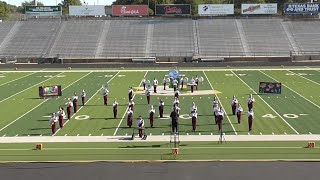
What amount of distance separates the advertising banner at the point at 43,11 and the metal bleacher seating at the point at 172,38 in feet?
→ 38.1

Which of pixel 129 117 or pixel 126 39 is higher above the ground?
pixel 126 39

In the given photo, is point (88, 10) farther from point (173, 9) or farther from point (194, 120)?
point (194, 120)

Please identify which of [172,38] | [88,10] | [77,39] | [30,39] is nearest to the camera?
[172,38]

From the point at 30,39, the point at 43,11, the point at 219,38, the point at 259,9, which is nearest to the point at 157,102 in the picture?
the point at 219,38

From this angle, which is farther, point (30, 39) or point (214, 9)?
point (214, 9)

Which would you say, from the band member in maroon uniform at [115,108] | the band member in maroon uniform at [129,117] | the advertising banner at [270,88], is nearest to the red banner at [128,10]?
the advertising banner at [270,88]

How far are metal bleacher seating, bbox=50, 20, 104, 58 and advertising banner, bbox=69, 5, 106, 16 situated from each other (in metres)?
1.15

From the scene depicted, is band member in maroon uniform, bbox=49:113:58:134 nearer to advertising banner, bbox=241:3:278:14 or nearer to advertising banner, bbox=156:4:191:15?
advertising banner, bbox=156:4:191:15

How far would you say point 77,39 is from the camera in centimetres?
5975

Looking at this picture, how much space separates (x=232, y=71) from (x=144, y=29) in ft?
71.3

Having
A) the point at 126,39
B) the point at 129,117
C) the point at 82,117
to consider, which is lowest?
the point at 82,117

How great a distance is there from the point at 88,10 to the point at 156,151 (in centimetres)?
5189

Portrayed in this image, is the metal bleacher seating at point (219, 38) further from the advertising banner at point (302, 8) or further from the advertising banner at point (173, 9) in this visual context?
the advertising banner at point (302, 8)

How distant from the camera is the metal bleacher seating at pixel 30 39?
5691 cm
